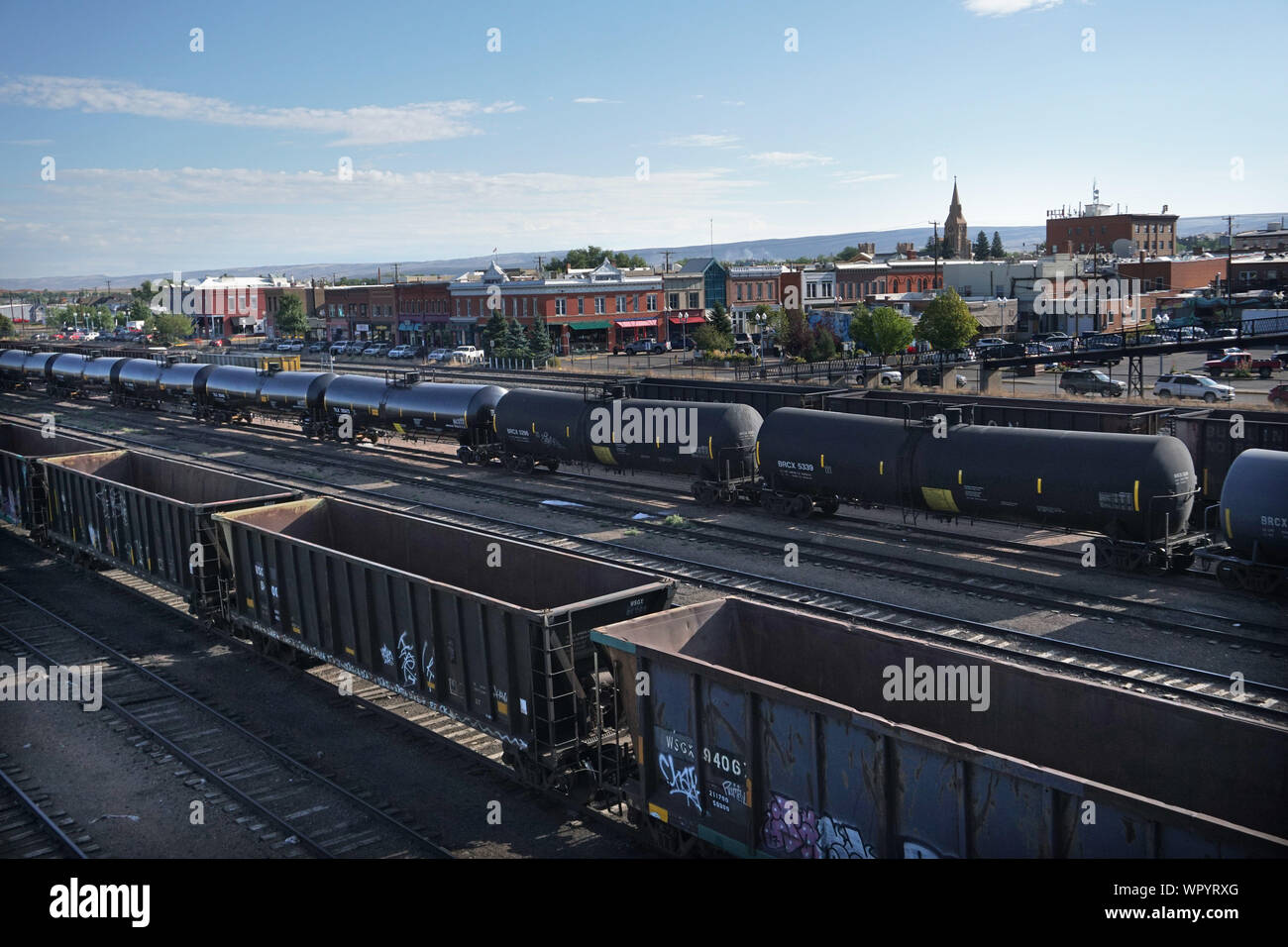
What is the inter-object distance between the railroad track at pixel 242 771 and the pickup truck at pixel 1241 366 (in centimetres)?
6055

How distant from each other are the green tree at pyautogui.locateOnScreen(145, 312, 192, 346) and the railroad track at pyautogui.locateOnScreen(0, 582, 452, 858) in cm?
12205

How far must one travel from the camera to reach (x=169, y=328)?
130 meters

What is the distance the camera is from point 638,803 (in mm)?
11070

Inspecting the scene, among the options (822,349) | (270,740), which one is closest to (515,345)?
(822,349)

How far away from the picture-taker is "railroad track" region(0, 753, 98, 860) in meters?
12.5

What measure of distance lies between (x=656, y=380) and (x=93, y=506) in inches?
850

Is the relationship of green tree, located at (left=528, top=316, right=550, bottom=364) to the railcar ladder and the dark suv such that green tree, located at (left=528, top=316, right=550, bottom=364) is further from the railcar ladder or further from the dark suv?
the railcar ladder

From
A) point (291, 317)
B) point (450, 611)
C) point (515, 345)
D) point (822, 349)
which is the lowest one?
point (450, 611)

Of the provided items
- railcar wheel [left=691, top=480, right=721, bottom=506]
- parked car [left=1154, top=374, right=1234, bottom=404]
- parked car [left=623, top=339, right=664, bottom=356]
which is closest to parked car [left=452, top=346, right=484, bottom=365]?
parked car [left=623, top=339, right=664, bottom=356]

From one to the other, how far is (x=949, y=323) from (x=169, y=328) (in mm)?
102509

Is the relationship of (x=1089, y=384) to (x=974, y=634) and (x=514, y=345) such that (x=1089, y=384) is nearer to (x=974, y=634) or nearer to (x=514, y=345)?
(x=974, y=634)

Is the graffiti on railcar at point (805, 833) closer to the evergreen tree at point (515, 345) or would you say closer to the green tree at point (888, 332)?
the green tree at point (888, 332)
